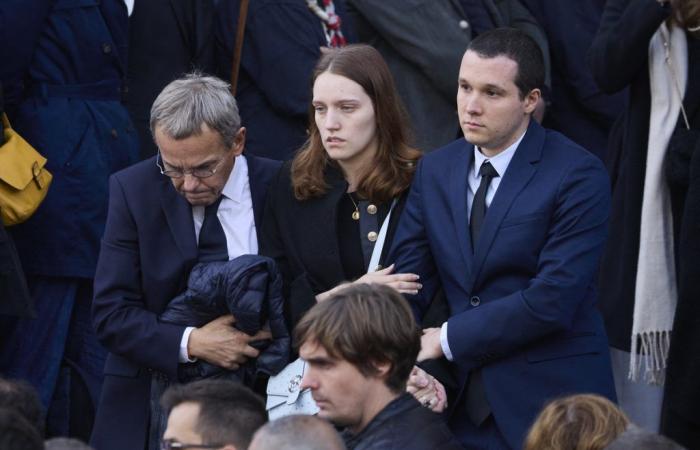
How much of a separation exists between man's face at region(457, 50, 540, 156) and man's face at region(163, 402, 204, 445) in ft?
4.82

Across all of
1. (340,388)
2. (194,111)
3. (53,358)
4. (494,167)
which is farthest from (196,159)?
(53,358)

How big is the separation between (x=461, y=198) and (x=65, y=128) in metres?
2.25

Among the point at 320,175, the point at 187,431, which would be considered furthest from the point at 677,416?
the point at 187,431

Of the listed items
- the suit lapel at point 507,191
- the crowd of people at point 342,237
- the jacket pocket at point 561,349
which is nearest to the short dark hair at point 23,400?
the crowd of people at point 342,237

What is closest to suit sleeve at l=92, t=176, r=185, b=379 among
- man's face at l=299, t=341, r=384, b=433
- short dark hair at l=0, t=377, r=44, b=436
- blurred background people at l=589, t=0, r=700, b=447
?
short dark hair at l=0, t=377, r=44, b=436

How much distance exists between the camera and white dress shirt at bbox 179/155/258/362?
6.15 meters

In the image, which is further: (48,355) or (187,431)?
(48,355)

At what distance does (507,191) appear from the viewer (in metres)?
5.72

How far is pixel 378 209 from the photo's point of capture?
6125 mm

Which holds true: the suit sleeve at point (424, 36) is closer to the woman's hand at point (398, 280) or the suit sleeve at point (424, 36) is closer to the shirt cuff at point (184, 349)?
the woman's hand at point (398, 280)

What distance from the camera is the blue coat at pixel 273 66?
7.70m

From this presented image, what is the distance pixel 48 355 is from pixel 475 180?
2.42 m

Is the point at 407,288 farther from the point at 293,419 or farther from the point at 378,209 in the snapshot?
the point at 293,419

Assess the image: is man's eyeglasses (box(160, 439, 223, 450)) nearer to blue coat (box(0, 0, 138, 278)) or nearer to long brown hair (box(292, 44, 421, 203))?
long brown hair (box(292, 44, 421, 203))
